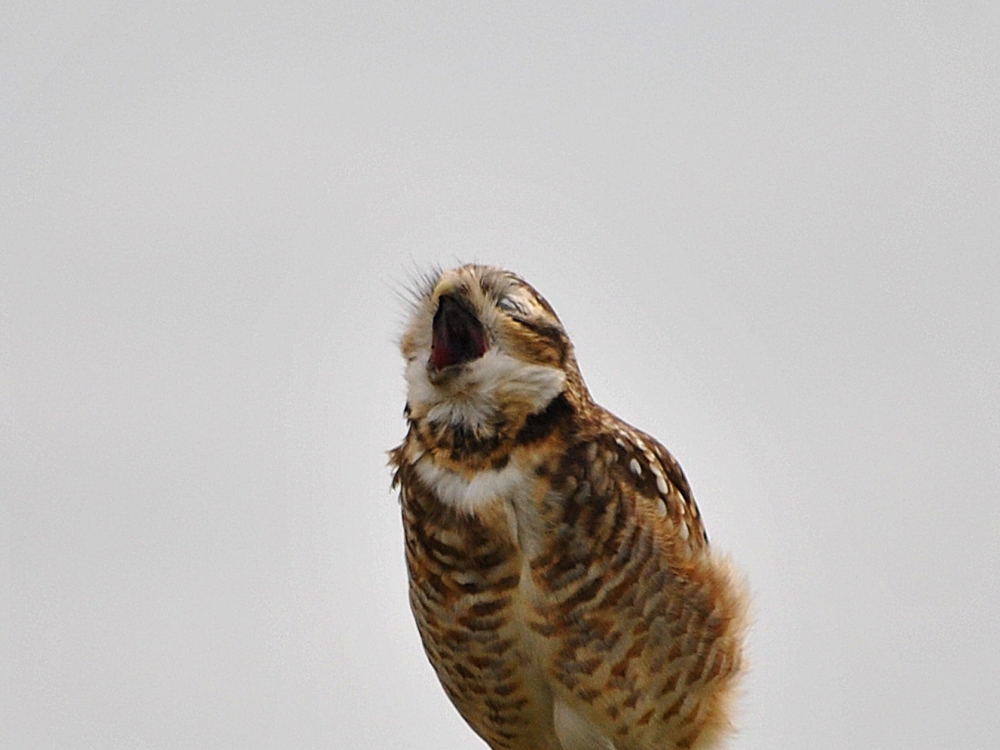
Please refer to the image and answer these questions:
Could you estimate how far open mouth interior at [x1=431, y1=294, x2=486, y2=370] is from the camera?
5.75 metres

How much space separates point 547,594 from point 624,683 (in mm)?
481

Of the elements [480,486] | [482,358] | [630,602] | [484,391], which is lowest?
[630,602]

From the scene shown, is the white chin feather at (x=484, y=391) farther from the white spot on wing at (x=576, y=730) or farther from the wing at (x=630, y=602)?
the white spot on wing at (x=576, y=730)

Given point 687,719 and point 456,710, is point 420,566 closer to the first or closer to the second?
point 456,710

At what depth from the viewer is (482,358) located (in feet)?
18.7

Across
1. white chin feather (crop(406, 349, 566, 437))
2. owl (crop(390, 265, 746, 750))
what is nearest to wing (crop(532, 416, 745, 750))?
owl (crop(390, 265, 746, 750))

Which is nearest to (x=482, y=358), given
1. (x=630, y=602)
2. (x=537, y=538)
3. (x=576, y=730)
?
(x=537, y=538)

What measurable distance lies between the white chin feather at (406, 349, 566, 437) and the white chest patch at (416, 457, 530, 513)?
17 cm

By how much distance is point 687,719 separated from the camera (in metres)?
6.14

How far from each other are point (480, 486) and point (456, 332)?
0.60 meters

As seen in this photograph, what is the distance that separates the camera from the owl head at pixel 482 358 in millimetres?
5691

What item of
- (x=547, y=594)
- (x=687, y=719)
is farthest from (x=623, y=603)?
(x=687, y=719)

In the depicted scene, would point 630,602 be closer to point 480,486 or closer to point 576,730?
point 576,730

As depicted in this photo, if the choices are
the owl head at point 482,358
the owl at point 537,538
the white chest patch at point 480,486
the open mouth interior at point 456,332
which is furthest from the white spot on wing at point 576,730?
the open mouth interior at point 456,332
